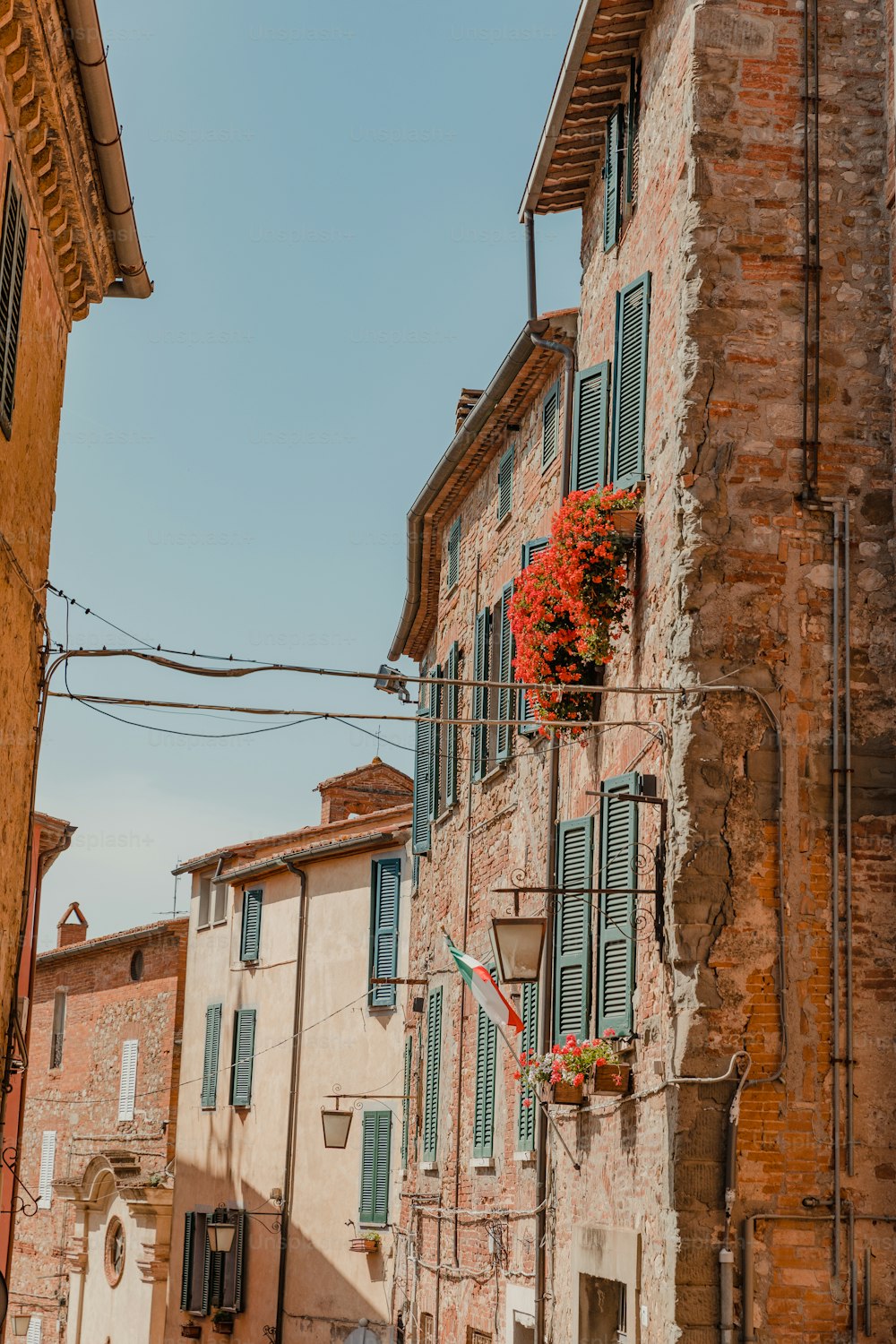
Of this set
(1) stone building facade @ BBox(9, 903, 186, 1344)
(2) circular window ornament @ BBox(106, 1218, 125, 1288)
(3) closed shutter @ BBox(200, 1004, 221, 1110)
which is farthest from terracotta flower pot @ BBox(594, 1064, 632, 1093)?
(2) circular window ornament @ BBox(106, 1218, 125, 1288)

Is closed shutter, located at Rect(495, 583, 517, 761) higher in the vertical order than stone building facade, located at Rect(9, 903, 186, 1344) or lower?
higher

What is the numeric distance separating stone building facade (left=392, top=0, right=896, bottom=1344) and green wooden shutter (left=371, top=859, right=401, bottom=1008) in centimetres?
1115

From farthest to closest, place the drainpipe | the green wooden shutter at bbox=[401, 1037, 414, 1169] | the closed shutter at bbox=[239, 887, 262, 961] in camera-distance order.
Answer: the closed shutter at bbox=[239, 887, 262, 961]
the drainpipe
the green wooden shutter at bbox=[401, 1037, 414, 1169]

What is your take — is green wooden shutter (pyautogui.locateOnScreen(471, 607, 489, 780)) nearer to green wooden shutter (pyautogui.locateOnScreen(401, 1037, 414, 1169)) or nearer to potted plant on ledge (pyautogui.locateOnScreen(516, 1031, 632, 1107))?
green wooden shutter (pyautogui.locateOnScreen(401, 1037, 414, 1169))

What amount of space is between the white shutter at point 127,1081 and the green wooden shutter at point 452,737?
16088 millimetres

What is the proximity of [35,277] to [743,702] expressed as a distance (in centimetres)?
552

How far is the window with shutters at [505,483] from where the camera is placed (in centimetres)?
1719

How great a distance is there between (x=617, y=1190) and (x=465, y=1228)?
19.5ft

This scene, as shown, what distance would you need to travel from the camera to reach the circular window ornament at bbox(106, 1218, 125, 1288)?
30.8 m

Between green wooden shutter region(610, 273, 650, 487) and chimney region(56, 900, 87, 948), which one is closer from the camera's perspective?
green wooden shutter region(610, 273, 650, 487)

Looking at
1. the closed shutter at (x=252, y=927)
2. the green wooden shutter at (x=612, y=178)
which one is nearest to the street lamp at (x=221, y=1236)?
the closed shutter at (x=252, y=927)

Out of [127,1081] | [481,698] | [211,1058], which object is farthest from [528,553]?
[127,1081]

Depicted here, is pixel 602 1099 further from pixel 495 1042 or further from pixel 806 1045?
pixel 495 1042

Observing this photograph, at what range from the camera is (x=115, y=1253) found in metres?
31.2
